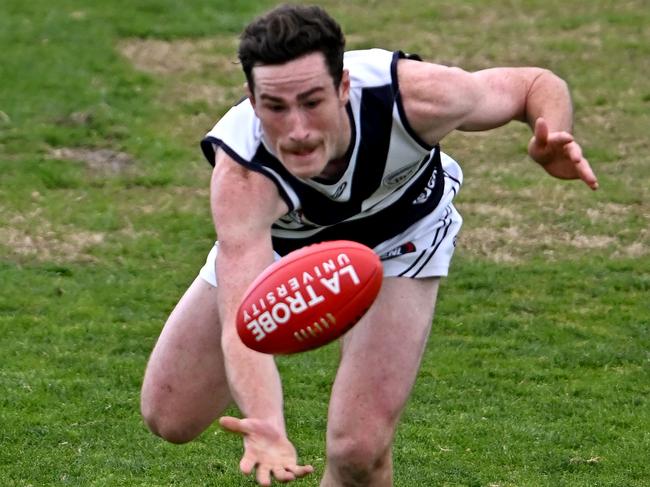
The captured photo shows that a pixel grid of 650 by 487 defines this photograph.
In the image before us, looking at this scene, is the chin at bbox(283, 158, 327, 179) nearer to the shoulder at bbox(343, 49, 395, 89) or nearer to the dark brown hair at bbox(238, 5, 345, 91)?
the dark brown hair at bbox(238, 5, 345, 91)

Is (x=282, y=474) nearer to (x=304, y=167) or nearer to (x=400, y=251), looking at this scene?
(x=304, y=167)

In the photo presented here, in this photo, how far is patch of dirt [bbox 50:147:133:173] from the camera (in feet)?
41.5

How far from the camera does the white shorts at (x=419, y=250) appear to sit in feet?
18.7

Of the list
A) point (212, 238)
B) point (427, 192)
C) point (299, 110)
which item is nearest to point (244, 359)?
point (299, 110)

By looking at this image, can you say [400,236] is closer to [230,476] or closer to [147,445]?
[230,476]

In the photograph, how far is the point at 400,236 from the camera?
5734mm

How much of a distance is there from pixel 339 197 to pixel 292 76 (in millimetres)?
703

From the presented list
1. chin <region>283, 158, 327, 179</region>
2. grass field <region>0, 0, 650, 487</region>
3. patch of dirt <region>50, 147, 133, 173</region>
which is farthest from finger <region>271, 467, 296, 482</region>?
patch of dirt <region>50, 147, 133, 173</region>

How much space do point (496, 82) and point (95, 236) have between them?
20.2 ft

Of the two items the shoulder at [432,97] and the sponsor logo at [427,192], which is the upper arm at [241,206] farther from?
the sponsor logo at [427,192]

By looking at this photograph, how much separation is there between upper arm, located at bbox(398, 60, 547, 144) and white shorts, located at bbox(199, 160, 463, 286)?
1.63 ft

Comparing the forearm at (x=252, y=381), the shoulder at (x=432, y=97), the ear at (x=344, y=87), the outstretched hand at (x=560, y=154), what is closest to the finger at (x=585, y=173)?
the outstretched hand at (x=560, y=154)

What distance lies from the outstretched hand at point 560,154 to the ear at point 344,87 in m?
0.72

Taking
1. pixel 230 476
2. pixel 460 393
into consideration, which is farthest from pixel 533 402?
pixel 230 476
